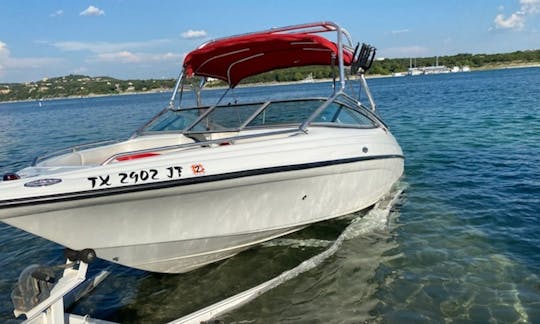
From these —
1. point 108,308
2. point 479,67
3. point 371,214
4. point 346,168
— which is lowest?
point 108,308

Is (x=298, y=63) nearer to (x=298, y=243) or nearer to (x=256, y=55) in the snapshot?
(x=256, y=55)

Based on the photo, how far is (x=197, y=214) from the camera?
182 inches

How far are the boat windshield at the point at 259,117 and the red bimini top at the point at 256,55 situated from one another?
834mm

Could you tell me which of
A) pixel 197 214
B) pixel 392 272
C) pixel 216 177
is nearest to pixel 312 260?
pixel 392 272

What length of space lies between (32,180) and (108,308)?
72.3 inches

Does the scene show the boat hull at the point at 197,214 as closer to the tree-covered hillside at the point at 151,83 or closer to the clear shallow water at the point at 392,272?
the clear shallow water at the point at 392,272

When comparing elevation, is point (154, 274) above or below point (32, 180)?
below

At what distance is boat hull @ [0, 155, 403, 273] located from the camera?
4066 millimetres

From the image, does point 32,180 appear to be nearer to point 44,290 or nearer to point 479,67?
point 44,290

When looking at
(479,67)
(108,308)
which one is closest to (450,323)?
(108,308)

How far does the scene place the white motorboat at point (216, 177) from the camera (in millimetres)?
4035

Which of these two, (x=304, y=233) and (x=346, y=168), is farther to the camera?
(x=304, y=233)

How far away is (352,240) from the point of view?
614cm

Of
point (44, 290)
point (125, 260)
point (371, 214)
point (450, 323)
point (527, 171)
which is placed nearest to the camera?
point (44, 290)
